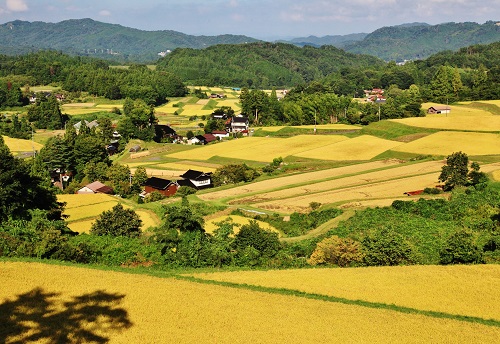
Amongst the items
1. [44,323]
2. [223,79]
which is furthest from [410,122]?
[223,79]

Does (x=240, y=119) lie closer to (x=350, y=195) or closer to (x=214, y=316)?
(x=350, y=195)

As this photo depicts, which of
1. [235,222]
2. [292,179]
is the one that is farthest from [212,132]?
[235,222]

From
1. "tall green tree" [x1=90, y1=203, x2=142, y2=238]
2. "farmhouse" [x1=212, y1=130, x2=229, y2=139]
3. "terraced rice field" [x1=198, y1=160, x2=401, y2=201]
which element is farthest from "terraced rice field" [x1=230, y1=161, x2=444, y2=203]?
"farmhouse" [x1=212, y1=130, x2=229, y2=139]

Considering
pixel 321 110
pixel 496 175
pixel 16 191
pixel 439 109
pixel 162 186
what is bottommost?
pixel 162 186

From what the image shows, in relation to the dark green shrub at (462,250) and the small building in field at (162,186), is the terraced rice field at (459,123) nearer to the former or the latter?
the small building in field at (162,186)

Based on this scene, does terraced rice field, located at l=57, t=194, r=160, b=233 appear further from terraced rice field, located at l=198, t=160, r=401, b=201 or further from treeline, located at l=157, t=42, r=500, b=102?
treeline, located at l=157, t=42, r=500, b=102

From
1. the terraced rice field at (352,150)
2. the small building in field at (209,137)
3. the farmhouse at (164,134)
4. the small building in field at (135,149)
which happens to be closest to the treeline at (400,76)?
the terraced rice field at (352,150)
